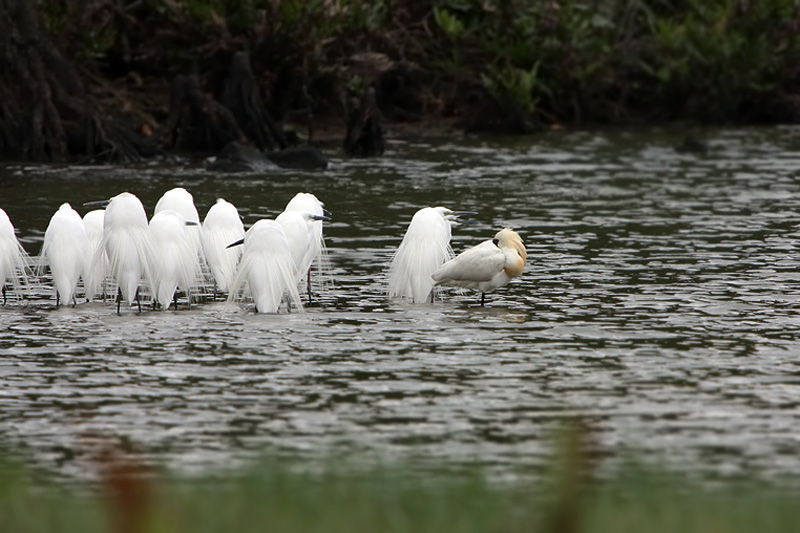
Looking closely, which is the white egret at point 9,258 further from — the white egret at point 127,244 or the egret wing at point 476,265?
the egret wing at point 476,265

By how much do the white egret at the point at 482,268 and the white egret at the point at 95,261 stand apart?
257 centimetres

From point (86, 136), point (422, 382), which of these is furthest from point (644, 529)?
point (86, 136)

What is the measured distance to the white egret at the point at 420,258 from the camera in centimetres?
1182

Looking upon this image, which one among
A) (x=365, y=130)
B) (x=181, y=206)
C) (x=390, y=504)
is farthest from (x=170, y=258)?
(x=365, y=130)

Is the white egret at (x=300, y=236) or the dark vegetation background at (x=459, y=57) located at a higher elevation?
the dark vegetation background at (x=459, y=57)

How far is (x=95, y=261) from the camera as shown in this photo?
1162 centimetres

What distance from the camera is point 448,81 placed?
109ft

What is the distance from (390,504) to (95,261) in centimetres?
681

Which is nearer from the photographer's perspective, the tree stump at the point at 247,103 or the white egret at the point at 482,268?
the white egret at the point at 482,268

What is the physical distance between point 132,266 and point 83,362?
76.0 inches

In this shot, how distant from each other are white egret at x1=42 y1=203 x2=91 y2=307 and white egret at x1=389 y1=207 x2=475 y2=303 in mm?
2399

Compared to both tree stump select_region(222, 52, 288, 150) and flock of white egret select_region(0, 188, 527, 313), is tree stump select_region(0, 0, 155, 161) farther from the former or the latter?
flock of white egret select_region(0, 188, 527, 313)

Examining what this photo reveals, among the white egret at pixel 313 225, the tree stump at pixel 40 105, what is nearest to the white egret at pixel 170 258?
the white egret at pixel 313 225

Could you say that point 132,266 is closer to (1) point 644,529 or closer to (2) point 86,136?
(1) point 644,529
